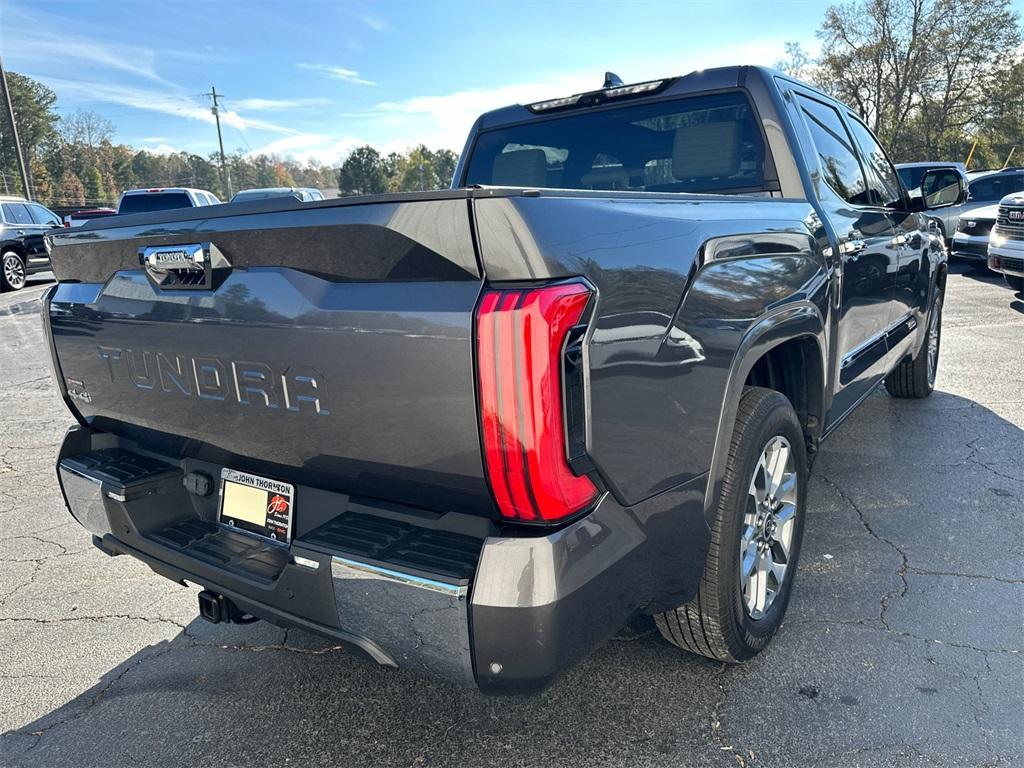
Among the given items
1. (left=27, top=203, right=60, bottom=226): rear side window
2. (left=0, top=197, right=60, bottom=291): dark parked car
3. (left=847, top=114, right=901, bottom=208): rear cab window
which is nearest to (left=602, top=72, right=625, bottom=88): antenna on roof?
(left=847, top=114, right=901, bottom=208): rear cab window

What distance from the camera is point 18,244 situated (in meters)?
15.8

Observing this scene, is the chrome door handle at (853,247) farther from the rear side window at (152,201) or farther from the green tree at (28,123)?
the green tree at (28,123)

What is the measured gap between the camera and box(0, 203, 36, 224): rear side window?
16.0m

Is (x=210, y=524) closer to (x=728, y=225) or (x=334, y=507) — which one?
(x=334, y=507)

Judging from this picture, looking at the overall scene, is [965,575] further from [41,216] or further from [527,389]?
[41,216]

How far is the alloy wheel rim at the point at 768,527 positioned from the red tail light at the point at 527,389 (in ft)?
3.28

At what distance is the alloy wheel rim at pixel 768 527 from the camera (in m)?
2.40

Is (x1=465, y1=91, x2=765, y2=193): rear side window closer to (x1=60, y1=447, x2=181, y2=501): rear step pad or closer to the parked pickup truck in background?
(x1=60, y1=447, x2=181, y2=501): rear step pad

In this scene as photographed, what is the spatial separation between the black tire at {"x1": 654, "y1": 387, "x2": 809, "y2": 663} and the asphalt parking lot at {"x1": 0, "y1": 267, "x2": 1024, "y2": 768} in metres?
0.16

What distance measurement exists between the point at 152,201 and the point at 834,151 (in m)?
14.4

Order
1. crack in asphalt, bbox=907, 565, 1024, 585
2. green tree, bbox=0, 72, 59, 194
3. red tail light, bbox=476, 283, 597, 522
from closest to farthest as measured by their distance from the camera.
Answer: red tail light, bbox=476, 283, 597, 522
crack in asphalt, bbox=907, 565, 1024, 585
green tree, bbox=0, 72, 59, 194

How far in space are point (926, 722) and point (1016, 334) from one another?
23.1 feet

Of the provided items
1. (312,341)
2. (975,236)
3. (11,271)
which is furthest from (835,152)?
(11,271)

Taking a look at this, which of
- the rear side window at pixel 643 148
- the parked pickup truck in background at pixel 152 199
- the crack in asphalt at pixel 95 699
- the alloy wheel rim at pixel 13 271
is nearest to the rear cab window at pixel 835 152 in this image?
the rear side window at pixel 643 148
